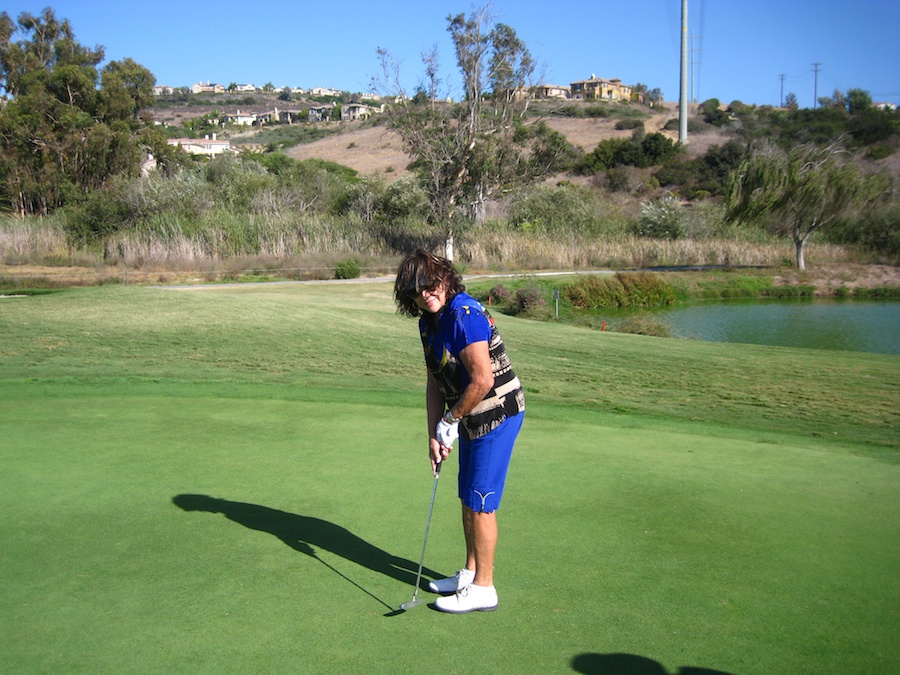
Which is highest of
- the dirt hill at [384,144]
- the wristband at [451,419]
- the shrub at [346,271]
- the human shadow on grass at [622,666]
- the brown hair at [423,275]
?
the dirt hill at [384,144]

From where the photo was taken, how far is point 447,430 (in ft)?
13.0

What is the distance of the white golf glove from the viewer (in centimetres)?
394

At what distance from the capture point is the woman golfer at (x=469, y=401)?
3.86 metres

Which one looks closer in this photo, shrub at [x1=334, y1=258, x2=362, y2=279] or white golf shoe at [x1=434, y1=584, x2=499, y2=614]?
white golf shoe at [x1=434, y1=584, x2=499, y2=614]

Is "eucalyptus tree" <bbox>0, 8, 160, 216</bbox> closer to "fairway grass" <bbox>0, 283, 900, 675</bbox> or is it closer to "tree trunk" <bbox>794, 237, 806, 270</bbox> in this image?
"tree trunk" <bbox>794, 237, 806, 270</bbox>

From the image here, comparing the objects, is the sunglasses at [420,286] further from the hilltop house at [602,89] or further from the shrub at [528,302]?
the hilltop house at [602,89]

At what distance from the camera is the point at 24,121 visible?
4553 cm

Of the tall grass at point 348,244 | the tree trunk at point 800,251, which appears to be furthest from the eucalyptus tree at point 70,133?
the tree trunk at point 800,251

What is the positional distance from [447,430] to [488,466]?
27 cm

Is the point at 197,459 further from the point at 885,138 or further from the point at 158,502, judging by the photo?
the point at 885,138

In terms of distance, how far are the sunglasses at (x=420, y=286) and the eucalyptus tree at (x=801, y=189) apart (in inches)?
1420

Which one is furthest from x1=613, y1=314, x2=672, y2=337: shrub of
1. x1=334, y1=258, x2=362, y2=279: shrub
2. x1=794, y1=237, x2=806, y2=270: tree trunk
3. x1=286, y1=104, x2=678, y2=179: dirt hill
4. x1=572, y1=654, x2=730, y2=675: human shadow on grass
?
x1=286, y1=104, x2=678, y2=179: dirt hill

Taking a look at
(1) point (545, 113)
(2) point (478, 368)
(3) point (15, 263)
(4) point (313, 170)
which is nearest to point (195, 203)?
(3) point (15, 263)

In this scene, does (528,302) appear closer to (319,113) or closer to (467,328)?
(467,328)
